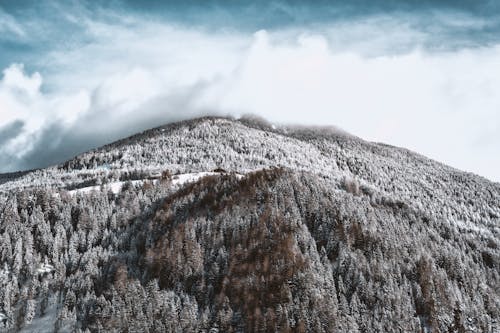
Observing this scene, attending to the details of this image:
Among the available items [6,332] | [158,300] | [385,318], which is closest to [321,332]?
[385,318]

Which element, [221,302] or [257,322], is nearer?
[257,322]

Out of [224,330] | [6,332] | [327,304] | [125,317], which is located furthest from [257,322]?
[6,332]

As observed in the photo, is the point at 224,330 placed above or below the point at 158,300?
below

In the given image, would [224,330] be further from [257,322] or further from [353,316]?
[353,316]

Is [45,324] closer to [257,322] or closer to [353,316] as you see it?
[257,322]

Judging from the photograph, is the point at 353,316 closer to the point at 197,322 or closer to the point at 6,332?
the point at 197,322

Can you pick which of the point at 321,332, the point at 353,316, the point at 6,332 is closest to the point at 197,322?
the point at 321,332

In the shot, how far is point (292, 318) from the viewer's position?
7407 inches

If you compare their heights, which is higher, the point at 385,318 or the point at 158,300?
the point at 158,300

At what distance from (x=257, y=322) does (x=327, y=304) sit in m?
26.4

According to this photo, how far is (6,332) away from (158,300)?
56.6 meters

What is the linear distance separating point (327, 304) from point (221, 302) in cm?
3821

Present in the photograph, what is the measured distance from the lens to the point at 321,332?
182 m

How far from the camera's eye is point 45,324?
652ft
